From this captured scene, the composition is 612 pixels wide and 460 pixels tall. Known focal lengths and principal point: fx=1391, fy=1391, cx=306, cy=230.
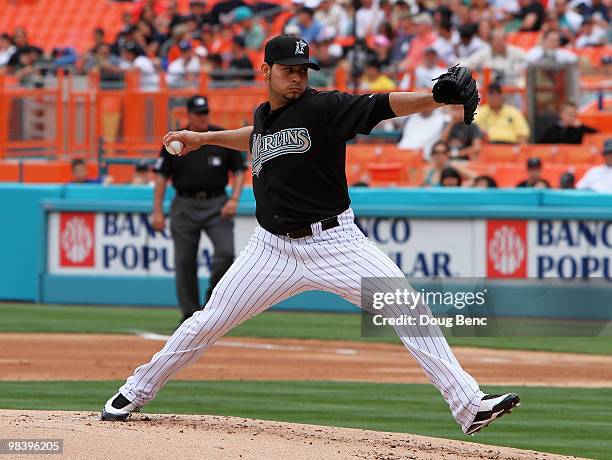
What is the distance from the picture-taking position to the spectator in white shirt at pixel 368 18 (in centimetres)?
2092

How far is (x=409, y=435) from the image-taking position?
715 cm

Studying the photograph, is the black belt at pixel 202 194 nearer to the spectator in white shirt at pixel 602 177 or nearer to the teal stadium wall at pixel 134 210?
the teal stadium wall at pixel 134 210

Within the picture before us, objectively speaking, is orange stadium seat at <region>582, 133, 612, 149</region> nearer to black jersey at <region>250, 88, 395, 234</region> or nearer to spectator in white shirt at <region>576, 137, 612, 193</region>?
spectator in white shirt at <region>576, 137, 612, 193</region>

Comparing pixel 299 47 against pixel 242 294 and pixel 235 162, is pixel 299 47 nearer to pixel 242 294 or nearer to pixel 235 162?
pixel 242 294

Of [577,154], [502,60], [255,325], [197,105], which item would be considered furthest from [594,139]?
[197,105]

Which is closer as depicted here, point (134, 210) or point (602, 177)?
point (602, 177)

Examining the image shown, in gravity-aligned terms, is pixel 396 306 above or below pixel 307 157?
below

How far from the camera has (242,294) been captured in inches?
261

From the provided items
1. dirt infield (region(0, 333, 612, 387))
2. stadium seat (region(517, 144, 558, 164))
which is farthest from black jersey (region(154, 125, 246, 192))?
stadium seat (region(517, 144, 558, 164))

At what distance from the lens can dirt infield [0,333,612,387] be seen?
9.95 meters

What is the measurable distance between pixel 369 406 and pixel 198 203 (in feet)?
12.8

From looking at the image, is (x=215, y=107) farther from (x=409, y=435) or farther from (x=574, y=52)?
(x=409, y=435)

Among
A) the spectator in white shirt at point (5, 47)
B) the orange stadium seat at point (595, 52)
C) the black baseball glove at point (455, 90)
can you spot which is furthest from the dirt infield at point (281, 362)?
the spectator in white shirt at point (5, 47)

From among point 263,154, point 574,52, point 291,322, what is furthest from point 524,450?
point 574,52
